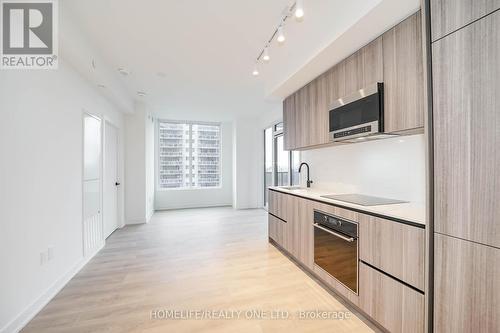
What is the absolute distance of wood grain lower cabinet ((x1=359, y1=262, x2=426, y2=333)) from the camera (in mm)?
1431

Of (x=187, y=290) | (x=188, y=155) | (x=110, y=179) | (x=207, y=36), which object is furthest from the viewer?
(x=188, y=155)

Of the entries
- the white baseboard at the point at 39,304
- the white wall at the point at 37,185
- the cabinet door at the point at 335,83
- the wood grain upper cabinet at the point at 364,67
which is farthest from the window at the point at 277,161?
the white baseboard at the point at 39,304

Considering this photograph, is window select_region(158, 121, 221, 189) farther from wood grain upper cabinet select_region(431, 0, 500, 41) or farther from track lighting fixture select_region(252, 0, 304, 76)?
wood grain upper cabinet select_region(431, 0, 500, 41)

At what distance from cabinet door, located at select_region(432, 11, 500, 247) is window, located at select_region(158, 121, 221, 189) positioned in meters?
6.70

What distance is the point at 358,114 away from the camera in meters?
2.17

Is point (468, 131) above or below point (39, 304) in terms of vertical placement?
above

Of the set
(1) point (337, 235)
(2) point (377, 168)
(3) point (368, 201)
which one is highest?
(2) point (377, 168)

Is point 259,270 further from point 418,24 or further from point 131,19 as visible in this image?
point 131,19

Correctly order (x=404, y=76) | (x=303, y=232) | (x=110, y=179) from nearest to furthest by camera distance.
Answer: (x=404, y=76) < (x=303, y=232) < (x=110, y=179)

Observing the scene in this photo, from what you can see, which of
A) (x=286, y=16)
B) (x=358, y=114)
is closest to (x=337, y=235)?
(x=358, y=114)

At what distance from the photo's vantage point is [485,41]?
3.49 feet

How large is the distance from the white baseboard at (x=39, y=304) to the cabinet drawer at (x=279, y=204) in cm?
273

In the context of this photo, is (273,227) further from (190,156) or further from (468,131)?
(190,156)

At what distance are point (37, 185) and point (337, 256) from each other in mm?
2934
